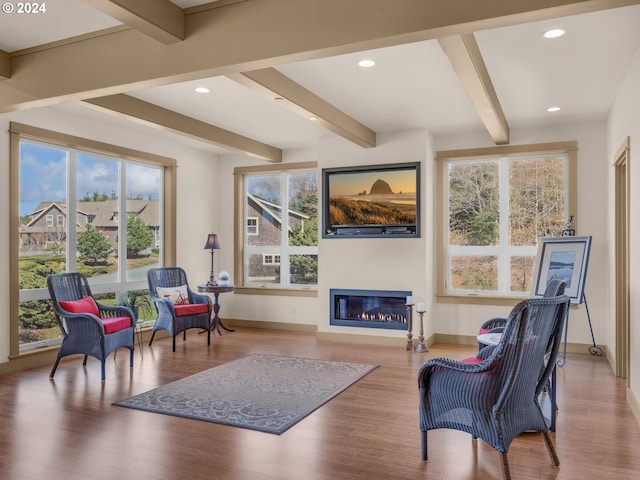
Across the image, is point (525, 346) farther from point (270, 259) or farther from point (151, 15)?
point (270, 259)

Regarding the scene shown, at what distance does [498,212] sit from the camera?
659 cm

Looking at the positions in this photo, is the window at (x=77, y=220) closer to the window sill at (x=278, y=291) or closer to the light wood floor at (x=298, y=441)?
the light wood floor at (x=298, y=441)

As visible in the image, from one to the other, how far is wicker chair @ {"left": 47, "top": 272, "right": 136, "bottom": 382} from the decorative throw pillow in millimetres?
1105

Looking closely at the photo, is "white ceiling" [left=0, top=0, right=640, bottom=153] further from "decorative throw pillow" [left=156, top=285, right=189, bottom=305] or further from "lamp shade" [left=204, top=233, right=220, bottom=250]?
"decorative throw pillow" [left=156, top=285, right=189, bottom=305]

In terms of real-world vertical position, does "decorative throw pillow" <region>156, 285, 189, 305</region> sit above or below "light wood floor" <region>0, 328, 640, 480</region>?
above

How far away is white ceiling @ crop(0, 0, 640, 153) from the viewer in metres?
3.40

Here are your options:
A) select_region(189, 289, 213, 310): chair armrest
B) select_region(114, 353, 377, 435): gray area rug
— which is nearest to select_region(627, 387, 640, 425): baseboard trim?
select_region(114, 353, 377, 435): gray area rug

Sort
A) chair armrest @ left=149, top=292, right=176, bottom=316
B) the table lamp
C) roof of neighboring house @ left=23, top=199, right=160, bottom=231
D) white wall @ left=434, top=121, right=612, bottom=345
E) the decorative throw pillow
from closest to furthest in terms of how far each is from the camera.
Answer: roof of neighboring house @ left=23, top=199, right=160, bottom=231, white wall @ left=434, top=121, right=612, bottom=345, chair armrest @ left=149, top=292, right=176, bottom=316, the decorative throw pillow, the table lamp

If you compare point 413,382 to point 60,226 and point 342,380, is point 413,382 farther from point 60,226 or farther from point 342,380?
point 60,226

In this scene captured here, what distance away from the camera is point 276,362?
5504 millimetres

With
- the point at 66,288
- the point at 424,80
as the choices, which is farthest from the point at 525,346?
the point at 66,288

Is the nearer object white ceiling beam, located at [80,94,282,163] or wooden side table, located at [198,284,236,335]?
white ceiling beam, located at [80,94,282,163]

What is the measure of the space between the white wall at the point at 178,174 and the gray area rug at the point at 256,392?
6.66ft

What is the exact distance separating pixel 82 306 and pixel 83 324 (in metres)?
0.31
